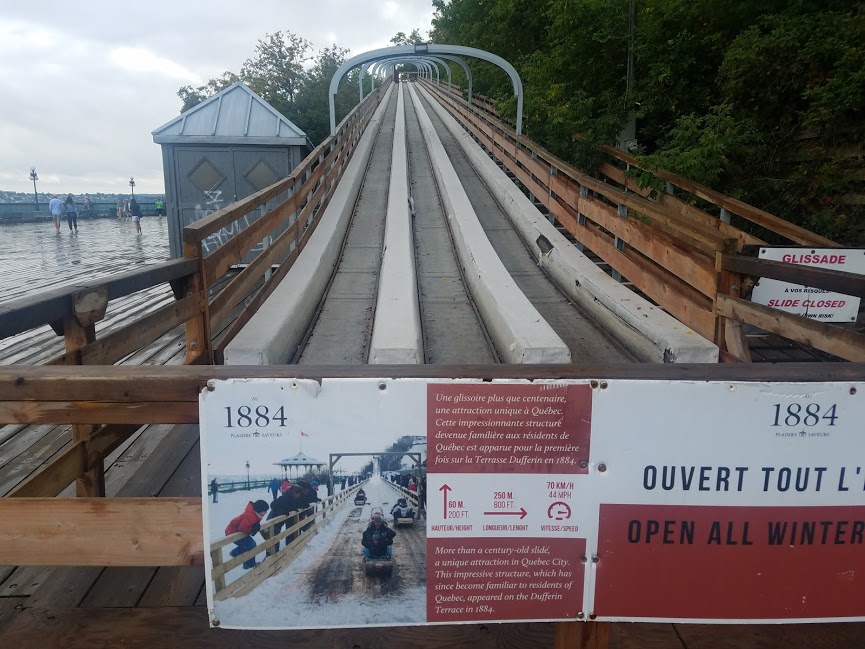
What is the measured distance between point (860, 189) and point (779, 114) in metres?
2.10

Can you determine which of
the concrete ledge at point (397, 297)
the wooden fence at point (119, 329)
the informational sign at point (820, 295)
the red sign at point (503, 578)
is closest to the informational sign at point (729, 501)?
the red sign at point (503, 578)

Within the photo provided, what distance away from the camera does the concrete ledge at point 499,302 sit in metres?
4.99

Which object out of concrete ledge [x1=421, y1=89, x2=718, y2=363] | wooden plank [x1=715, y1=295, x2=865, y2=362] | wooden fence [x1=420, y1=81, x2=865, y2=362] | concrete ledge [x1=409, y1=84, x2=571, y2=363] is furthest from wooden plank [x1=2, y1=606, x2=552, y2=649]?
concrete ledge [x1=421, y1=89, x2=718, y2=363]

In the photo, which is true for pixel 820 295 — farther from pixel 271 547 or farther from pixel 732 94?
pixel 732 94

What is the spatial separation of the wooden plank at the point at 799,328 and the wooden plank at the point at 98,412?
9.78 ft

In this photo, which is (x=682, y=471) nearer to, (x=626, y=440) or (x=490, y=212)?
(x=626, y=440)

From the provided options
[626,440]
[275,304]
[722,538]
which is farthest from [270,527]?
[275,304]

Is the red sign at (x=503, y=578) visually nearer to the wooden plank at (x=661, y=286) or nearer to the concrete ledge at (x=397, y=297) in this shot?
the concrete ledge at (x=397, y=297)

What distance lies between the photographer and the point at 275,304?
569 cm

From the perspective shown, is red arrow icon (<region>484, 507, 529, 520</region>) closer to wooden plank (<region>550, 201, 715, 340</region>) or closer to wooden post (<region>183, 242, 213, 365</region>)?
wooden post (<region>183, 242, 213, 365</region>)

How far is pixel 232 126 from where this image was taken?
12.0m

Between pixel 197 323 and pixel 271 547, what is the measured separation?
2224 mm

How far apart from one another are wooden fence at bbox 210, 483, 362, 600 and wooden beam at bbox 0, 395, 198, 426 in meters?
0.46

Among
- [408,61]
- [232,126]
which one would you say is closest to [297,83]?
[408,61]
